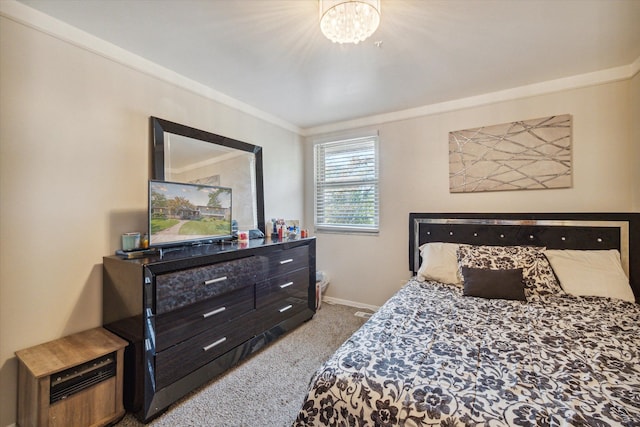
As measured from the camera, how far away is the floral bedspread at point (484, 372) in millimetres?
896

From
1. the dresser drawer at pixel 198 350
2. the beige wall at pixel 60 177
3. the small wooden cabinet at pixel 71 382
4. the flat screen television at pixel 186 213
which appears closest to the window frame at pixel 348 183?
the flat screen television at pixel 186 213

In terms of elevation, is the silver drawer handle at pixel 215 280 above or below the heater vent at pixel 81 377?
above

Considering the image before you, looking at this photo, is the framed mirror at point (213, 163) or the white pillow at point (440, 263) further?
the white pillow at point (440, 263)

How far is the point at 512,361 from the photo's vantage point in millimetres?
1178

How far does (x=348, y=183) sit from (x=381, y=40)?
6.23 feet

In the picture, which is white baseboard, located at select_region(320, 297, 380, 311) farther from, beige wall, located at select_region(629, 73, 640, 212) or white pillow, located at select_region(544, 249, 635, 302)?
beige wall, located at select_region(629, 73, 640, 212)

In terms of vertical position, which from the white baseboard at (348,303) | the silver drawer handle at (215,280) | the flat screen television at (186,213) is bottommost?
the white baseboard at (348,303)

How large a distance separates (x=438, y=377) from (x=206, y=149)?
250cm

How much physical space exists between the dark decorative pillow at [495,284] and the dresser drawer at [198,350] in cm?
182

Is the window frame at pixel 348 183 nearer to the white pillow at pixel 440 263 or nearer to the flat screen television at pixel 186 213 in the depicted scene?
the white pillow at pixel 440 263

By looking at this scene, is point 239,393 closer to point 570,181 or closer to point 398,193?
point 398,193

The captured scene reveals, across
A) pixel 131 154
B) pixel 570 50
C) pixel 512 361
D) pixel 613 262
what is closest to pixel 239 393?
pixel 512 361

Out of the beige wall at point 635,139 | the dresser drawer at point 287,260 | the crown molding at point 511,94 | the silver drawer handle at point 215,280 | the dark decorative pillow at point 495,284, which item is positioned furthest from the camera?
the dresser drawer at point 287,260

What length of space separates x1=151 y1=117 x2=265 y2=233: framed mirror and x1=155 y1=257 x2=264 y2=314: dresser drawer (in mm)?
830
